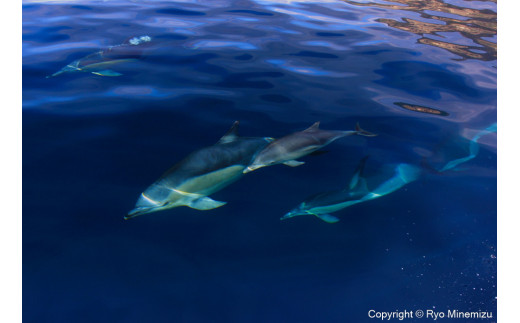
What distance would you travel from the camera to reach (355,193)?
4.68 meters

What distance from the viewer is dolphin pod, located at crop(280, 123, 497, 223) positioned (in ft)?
14.4

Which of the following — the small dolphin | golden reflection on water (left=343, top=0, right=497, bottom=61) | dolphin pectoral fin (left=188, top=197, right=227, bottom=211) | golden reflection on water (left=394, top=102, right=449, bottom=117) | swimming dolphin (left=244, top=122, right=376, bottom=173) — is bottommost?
dolphin pectoral fin (left=188, top=197, right=227, bottom=211)

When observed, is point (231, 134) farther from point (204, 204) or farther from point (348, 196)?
point (348, 196)

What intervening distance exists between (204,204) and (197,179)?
1.11 feet

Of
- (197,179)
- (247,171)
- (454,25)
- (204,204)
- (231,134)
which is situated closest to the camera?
(204,204)

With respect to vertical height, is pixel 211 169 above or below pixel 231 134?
below

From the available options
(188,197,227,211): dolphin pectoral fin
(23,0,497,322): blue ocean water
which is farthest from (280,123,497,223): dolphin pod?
(188,197,227,211): dolphin pectoral fin

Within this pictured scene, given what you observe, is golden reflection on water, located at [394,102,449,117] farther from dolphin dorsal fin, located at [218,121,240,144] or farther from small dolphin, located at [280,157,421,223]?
dolphin dorsal fin, located at [218,121,240,144]

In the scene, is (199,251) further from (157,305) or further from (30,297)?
(30,297)

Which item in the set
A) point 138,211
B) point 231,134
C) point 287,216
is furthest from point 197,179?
point 287,216

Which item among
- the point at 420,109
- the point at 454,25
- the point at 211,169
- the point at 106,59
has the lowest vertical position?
the point at 211,169

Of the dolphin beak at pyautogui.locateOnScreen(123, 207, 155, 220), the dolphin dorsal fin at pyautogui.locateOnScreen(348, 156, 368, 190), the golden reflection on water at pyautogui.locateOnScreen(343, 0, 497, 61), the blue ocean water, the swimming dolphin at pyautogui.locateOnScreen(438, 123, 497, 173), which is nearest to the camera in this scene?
the blue ocean water

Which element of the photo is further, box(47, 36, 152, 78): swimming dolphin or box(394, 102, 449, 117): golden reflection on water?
box(47, 36, 152, 78): swimming dolphin

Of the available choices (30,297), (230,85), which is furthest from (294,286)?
(230,85)
